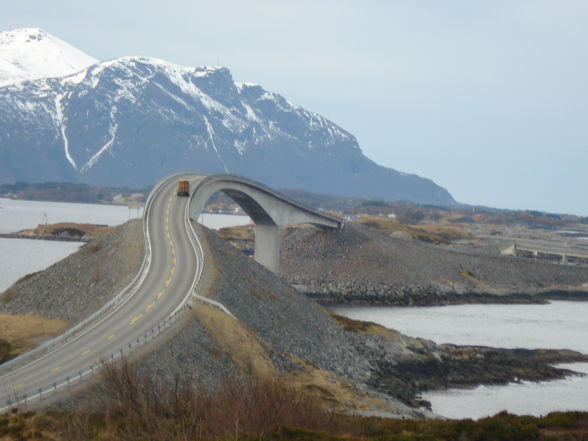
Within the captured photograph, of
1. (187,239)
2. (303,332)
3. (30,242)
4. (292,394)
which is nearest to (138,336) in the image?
(292,394)

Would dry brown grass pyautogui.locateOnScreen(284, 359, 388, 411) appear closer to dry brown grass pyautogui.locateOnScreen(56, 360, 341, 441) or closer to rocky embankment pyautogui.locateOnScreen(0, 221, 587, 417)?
rocky embankment pyautogui.locateOnScreen(0, 221, 587, 417)

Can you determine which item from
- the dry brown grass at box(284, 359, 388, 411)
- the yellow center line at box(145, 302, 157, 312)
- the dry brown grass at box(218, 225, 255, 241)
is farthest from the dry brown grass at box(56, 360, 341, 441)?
the dry brown grass at box(218, 225, 255, 241)

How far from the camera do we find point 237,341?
40.2 meters

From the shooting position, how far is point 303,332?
163 ft

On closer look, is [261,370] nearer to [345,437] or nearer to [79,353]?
[79,353]

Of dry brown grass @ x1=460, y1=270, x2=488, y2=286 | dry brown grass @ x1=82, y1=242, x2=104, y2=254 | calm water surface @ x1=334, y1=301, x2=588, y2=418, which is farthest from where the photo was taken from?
dry brown grass @ x1=460, y1=270, x2=488, y2=286

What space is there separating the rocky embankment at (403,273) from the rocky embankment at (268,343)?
102 ft

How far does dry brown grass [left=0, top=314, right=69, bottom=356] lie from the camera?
38.5 metres

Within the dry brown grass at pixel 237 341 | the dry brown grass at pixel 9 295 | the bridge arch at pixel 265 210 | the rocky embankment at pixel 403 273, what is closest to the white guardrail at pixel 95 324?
the dry brown grass at pixel 237 341

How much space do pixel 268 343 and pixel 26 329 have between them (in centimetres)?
1247

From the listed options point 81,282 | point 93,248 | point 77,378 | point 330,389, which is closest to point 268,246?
point 93,248

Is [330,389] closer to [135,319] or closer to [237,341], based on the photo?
[237,341]

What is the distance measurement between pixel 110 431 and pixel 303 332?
90.8ft

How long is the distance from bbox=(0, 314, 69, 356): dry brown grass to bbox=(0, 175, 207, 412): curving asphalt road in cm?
261
